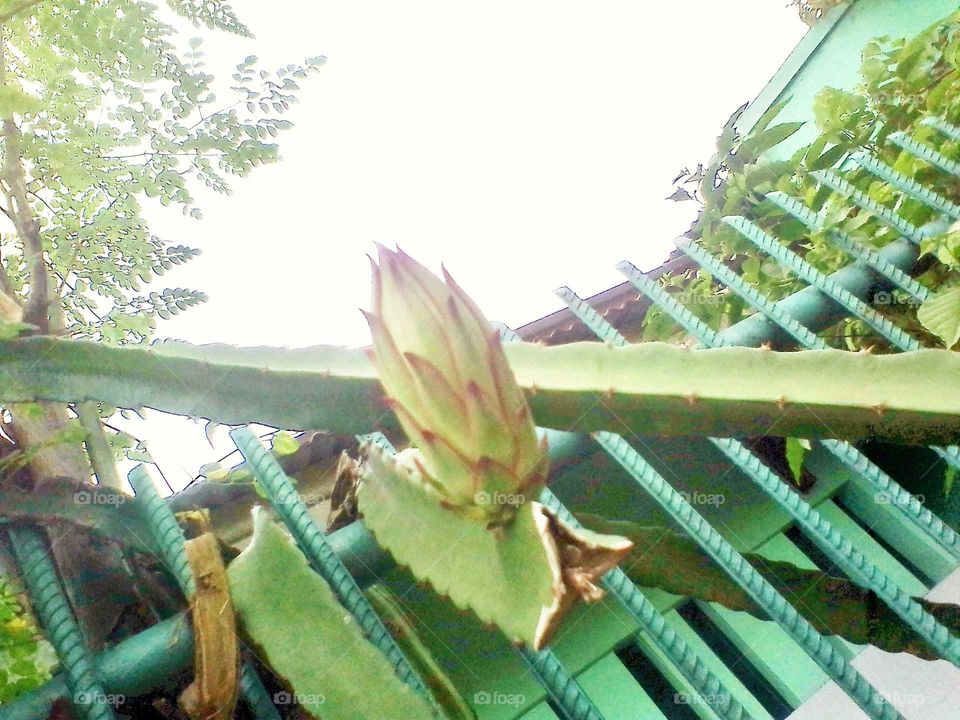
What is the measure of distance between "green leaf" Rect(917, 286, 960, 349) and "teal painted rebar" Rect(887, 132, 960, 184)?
1.11 feet

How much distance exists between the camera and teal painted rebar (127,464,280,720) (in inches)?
24.8

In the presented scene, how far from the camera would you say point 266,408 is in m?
0.71

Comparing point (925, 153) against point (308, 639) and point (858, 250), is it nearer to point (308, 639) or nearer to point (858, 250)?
point (858, 250)

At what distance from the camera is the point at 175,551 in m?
0.67

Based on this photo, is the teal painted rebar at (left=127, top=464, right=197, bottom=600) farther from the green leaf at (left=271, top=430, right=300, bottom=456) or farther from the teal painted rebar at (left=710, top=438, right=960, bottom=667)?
the teal painted rebar at (left=710, top=438, right=960, bottom=667)

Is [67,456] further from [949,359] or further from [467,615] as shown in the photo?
[949,359]

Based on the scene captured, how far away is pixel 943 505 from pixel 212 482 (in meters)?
1.04

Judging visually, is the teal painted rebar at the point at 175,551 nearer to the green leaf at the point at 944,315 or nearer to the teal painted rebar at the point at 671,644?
the teal painted rebar at the point at 671,644

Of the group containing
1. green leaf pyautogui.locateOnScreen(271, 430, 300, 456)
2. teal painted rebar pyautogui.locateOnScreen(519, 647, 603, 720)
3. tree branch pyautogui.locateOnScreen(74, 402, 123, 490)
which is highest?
tree branch pyautogui.locateOnScreen(74, 402, 123, 490)

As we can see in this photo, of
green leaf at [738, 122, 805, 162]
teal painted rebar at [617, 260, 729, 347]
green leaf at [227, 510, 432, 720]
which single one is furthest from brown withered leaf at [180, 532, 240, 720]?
green leaf at [738, 122, 805, 162]

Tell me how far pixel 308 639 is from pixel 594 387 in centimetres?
33

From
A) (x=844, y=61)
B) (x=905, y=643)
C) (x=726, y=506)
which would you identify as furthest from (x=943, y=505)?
(x=844, y=61)

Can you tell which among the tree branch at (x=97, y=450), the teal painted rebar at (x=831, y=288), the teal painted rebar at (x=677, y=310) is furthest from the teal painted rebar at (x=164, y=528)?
the teal painted rebar at (x=831, y=288)

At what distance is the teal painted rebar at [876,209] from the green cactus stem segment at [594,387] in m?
0.62
